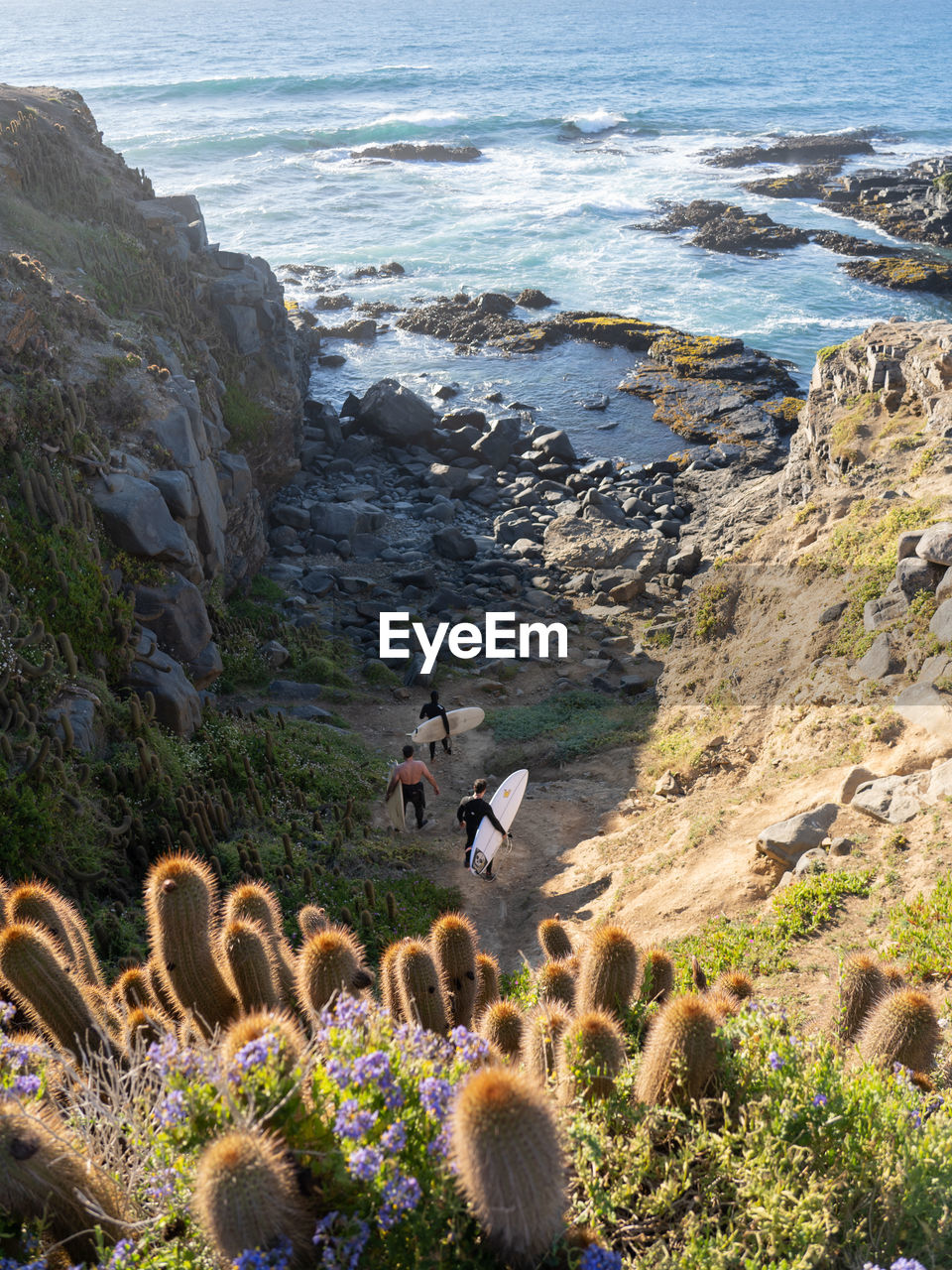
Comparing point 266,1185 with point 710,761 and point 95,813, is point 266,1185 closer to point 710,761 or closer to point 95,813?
point 95,813

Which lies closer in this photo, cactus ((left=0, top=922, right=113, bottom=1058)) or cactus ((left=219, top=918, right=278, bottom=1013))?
cactus ((left=0, top=922, right=113, bottom=1058))

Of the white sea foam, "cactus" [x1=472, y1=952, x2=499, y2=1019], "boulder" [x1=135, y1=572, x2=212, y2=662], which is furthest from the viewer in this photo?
the white sea foam

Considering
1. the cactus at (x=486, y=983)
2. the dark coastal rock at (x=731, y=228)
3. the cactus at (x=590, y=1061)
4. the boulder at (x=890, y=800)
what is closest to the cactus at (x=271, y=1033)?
the cactus at (x=590, y=1061)

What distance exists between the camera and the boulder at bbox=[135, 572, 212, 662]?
44.7 feet

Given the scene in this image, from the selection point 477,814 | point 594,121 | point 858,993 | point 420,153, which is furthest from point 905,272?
point 858,993

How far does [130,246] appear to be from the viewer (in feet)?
65.9

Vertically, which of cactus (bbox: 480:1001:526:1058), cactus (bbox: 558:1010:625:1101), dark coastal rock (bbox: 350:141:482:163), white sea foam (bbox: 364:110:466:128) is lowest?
cactus (bbox: 480:1001:526:1058)

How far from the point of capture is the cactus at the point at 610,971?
443 cm

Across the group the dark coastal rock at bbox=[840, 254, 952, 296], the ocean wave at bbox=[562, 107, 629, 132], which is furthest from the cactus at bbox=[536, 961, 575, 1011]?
the ocean wave at bbox=[562, 107, 629, 132]

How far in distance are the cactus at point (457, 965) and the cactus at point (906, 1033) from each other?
6.80ft

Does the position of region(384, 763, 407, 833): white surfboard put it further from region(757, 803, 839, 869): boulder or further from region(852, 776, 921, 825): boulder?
region(852, 776, 921, 825): boulder

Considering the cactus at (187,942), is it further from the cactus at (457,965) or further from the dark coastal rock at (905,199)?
the dark coastal rock at (905,199)

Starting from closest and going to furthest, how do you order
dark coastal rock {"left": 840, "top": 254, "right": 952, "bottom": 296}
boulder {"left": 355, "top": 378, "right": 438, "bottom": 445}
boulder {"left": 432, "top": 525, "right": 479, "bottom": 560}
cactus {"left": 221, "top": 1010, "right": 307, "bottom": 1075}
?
cactus {"left": 221, "top": 1010, "right": 307, "bottom": 1075} → boulder {"left": 432, "top": 525, "right": 479, "bottom": 560} → boulder {"left": 355, "top": 378, "right": 438, "bottom": 445} → dark coastal rock {"left": 840, "top": 254, "right": 952, "bottom": 296}

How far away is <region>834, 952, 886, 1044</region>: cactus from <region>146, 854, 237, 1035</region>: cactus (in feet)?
10.6
